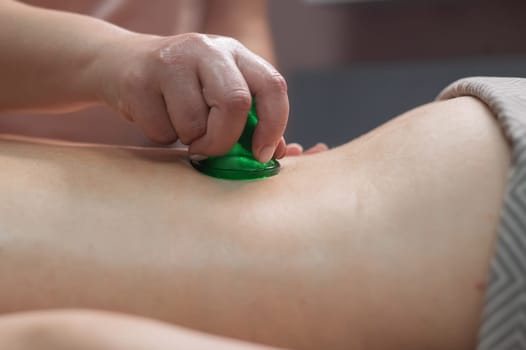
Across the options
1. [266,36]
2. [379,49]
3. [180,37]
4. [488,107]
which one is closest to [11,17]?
[180,37]

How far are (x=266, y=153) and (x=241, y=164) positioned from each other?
3cm

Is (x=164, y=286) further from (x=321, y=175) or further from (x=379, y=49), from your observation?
(x=379, y=49)

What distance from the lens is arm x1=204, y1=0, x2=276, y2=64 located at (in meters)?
1.38

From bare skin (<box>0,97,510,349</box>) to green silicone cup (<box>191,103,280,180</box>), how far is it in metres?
0.05

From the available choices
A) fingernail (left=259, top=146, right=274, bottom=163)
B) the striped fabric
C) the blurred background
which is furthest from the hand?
the blurred background

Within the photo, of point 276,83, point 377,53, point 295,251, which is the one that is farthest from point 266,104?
point 377,53

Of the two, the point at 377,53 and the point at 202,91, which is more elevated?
the point at 202,91

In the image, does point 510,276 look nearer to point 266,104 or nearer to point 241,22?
point 266,104

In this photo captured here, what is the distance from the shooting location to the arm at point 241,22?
4.54 ft

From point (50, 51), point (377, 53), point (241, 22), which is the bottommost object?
point (377, 53)

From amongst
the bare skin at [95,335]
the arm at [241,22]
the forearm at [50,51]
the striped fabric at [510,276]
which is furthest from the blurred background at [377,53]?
the bare skin at [95,335]

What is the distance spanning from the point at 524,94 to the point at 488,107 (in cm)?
3

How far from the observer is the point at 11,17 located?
73cm

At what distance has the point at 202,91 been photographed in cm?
62
